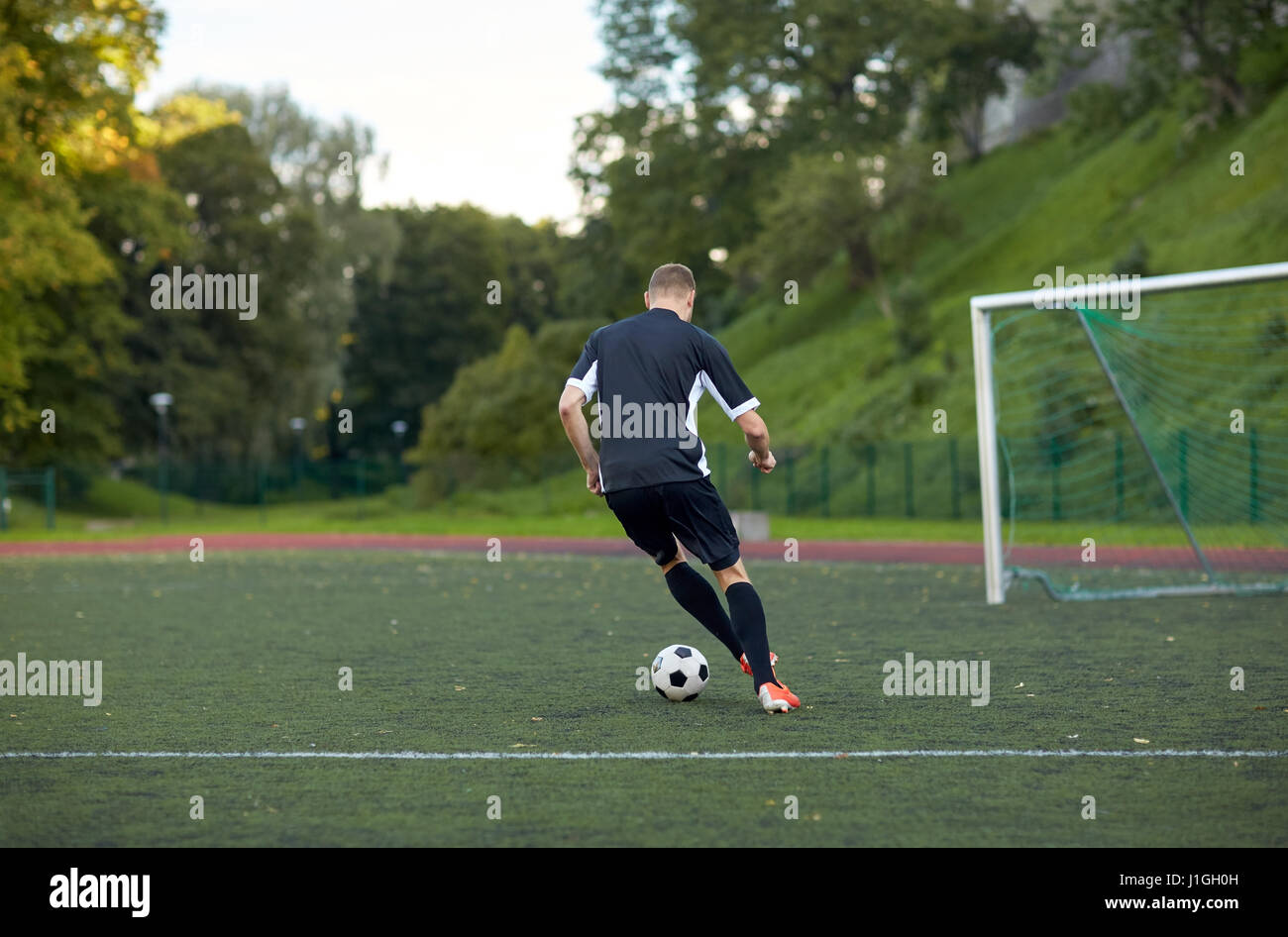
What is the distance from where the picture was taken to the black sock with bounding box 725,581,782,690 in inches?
264

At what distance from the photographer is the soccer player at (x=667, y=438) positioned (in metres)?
6.60

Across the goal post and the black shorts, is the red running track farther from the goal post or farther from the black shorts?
the black shorts

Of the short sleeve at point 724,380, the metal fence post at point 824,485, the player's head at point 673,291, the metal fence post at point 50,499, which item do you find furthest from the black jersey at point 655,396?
the metal fence post at point 50,499

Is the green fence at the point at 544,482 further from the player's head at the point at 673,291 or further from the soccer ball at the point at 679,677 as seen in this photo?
the player's head at the point at 673,291

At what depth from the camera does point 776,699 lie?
6723mm

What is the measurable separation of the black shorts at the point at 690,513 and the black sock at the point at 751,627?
0.49 ft

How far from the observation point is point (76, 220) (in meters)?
34.2

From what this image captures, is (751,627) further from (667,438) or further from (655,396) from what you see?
(655,396)

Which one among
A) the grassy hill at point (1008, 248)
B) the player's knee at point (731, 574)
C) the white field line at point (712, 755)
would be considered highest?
the grassy hill at point (1008, 248)

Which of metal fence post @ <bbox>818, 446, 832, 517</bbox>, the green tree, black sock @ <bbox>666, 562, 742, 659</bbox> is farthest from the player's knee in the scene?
the green tree

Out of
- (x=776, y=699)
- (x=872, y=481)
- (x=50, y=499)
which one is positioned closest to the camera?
(x=776, y=699)

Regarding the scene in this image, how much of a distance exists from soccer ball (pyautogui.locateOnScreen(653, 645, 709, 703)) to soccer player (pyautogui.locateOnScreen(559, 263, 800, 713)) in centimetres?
54

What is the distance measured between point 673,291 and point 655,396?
0.59 m

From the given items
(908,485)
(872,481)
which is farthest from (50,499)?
(908,485)
